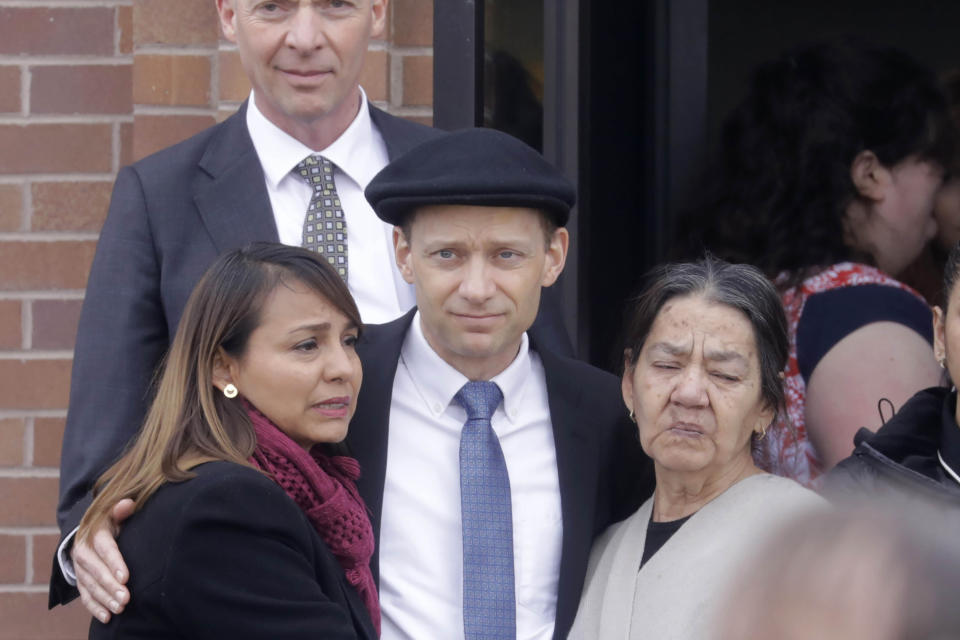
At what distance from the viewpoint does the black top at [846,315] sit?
2.98 m

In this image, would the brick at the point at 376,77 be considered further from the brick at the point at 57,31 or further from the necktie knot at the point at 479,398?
the necktie knot at the point at 479,398

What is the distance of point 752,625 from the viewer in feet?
3.28

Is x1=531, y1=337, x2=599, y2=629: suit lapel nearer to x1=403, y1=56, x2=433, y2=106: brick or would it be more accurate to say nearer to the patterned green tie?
the patterned green tie

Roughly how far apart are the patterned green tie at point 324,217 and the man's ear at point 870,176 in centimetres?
122

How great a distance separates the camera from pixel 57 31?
11.2ft

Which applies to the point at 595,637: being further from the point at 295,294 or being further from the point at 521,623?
the point at 295,294

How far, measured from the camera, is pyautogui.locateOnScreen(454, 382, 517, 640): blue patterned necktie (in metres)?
2.41

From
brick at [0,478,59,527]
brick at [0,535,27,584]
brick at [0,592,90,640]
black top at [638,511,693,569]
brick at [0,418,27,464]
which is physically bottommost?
brick at [0,592,90,640]

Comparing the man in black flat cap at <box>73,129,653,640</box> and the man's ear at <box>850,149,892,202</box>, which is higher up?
the man's ear at <box>850,149,892,202</box>

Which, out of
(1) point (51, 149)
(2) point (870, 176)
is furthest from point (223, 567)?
(2) point (870, 176)

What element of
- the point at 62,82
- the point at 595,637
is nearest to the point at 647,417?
the point at 595,637

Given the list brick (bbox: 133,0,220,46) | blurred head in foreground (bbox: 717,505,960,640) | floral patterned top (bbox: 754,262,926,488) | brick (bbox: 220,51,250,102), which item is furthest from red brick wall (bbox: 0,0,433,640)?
blurred head in foreground (bbox: 717,505,960,640)

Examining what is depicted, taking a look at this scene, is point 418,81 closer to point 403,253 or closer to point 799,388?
point 403,253

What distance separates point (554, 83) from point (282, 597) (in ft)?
5.24
